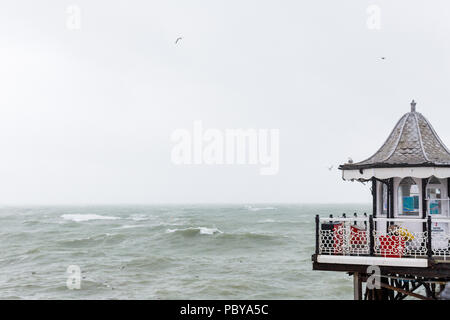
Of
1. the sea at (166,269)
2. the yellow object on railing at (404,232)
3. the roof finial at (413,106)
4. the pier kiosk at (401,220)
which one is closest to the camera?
the pier kiosk at (401,220)

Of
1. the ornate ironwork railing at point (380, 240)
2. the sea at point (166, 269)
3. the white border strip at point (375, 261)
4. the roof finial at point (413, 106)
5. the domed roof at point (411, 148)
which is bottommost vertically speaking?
the sea at point (166, 269)

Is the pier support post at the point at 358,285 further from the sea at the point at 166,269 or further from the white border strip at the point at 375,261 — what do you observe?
the sea at the point at 166,269

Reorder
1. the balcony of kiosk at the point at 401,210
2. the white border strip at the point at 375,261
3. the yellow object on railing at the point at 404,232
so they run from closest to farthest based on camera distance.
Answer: the white border strip at the point at 375,261
the balcony of kiosk at the point at 401,210
the yellow object on railing at the point at 404,232

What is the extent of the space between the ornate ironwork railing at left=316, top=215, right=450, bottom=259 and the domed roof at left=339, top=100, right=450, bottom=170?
1.49m

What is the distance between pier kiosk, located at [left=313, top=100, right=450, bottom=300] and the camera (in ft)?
38.5

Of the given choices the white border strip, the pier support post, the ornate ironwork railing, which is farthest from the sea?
the white border strip

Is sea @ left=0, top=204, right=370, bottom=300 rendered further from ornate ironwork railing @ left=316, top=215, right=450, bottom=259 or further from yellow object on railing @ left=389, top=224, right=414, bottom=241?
yellow object on railing @ left=389, top=224, right=414, bottom=241

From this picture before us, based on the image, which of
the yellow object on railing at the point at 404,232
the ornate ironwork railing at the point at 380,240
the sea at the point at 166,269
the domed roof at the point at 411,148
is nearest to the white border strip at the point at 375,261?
the ornate ironwork railing at the point at 380,240

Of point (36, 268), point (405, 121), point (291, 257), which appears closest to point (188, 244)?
point (291, 257)

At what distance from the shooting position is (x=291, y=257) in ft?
154

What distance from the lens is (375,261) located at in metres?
11.8

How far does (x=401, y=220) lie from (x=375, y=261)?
118 centimetres

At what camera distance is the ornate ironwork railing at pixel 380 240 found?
11.8 m
